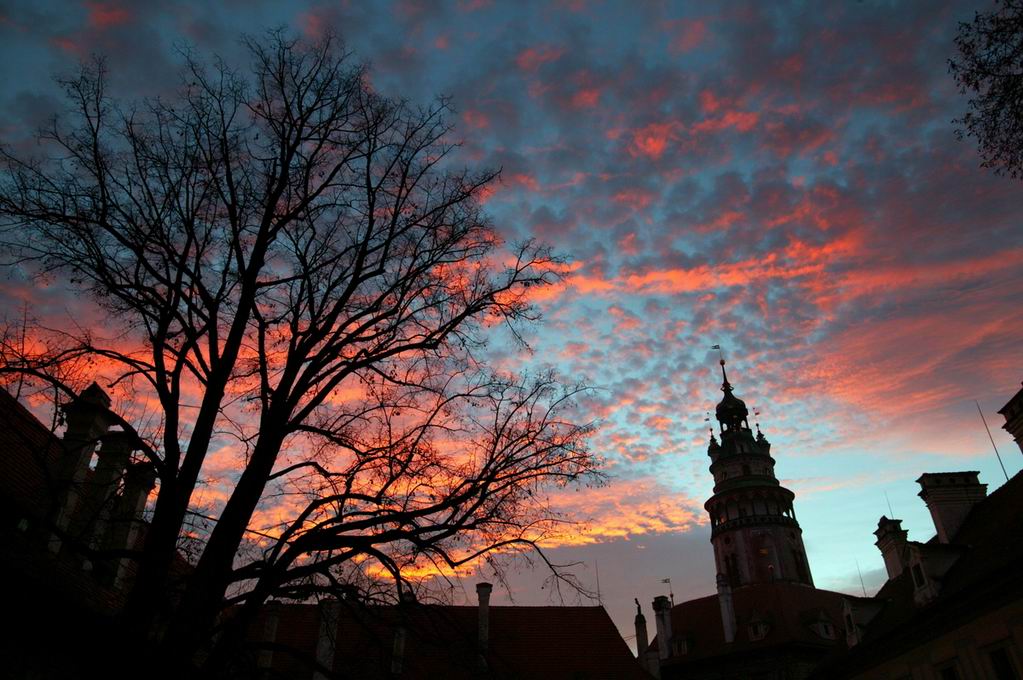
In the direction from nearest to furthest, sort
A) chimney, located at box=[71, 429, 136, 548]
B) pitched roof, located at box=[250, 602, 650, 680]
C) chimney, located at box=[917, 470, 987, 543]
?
chimney, located at box=[71, 429, 136, 548] < chimney, located at box=[917, 470, 987, 543] < pitched roof, located at box=[250, 602, 650, 680]

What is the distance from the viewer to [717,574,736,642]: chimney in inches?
1829

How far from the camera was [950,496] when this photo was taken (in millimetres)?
Answer: 27516

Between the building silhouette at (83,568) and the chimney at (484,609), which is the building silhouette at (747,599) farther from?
the building silhouette at (83,568)

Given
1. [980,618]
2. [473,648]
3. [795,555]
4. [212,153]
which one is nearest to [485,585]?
[980,618]

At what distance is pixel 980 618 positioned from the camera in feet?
58.2

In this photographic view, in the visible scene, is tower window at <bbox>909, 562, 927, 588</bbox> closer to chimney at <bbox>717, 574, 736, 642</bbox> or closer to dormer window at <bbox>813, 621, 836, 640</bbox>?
dormer window at <bbox>813, 621, 836, 640</bbox>

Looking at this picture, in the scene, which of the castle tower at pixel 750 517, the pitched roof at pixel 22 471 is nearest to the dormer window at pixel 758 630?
the castle tower at pixel 750 517

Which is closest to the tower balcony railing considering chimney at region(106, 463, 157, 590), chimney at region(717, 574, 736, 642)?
chimney at region(717, 574, 736, 642)

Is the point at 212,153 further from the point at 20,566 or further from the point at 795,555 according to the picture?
the point at 795,555

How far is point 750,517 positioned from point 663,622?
1589 cm

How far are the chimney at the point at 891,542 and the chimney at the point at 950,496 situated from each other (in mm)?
4982

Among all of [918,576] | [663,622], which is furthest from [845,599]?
[663,622]

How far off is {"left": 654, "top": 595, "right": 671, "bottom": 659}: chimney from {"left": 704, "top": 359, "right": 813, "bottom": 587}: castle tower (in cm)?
702

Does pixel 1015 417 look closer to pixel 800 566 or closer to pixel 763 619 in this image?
pixel 763 619
